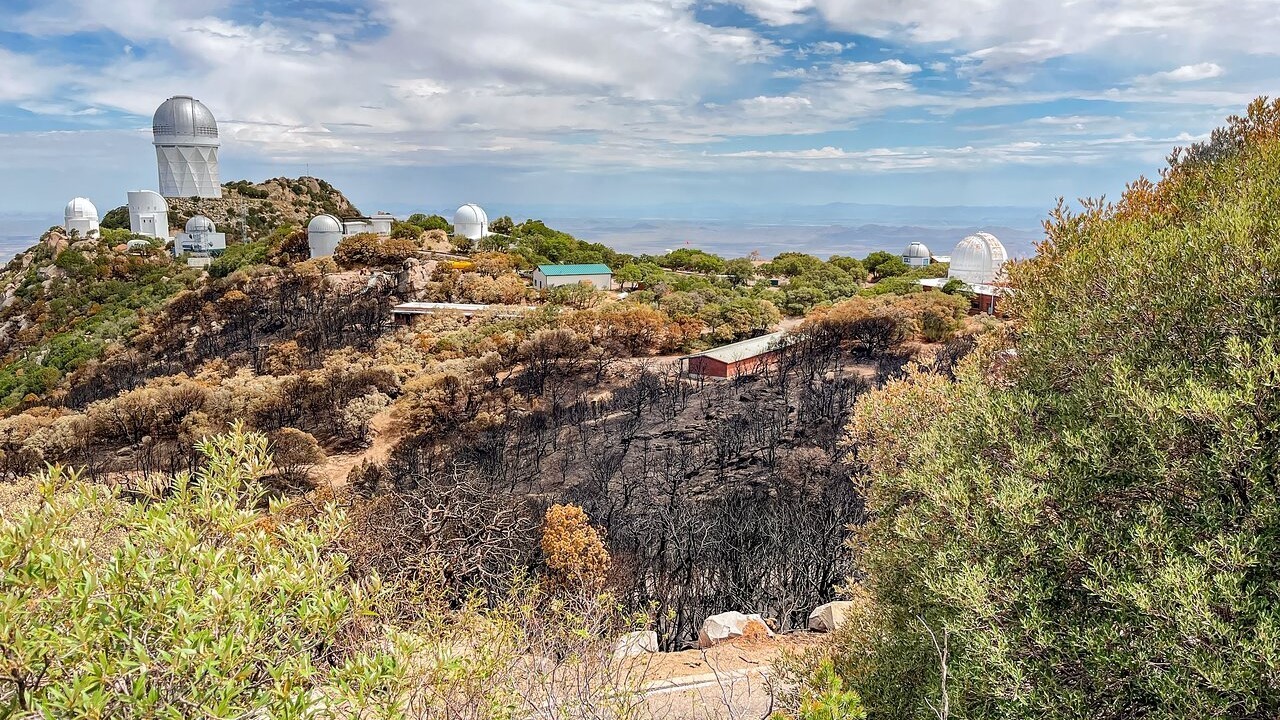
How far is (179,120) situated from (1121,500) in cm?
6373

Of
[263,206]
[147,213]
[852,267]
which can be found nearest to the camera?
[852,267]

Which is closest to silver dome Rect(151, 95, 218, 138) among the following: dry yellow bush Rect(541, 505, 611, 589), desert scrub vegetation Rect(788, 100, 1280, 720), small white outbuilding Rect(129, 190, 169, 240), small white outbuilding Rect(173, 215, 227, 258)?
small white outbuilding Rect(129, 190, 169, 240)

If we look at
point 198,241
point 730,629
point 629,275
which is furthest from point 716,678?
point 198,241

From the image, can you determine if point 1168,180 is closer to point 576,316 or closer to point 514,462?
point 514,462

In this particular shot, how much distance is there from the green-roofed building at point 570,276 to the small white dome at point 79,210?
130 ft

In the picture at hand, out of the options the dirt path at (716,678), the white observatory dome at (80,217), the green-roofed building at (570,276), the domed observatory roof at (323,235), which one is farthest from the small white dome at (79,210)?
the dirt path at (716,678)

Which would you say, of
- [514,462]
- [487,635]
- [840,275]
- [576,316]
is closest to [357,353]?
[576,316]

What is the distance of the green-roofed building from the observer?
32.8 m

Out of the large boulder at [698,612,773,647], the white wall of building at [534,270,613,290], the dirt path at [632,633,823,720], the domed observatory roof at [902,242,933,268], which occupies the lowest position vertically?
the large boulder at [698,612,773,647]

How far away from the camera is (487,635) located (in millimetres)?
4770

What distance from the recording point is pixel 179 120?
53281 millimetres

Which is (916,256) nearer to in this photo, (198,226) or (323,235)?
(323,235)

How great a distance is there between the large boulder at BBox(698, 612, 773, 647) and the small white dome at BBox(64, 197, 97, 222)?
60221 millimetres

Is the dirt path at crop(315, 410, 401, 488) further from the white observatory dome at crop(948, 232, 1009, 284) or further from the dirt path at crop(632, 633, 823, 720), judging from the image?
the white observatory dome at crop(948, 232, 1009, 284)
